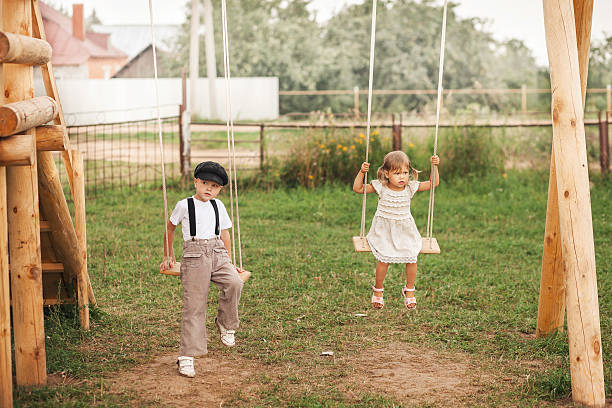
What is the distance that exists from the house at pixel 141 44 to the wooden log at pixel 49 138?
34.4 metres

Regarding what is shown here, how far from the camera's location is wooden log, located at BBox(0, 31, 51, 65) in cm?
390

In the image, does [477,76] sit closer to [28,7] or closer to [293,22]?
[293,22]

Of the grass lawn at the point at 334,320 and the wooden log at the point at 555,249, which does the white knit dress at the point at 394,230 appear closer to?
the grass lawn at the point at 334,320

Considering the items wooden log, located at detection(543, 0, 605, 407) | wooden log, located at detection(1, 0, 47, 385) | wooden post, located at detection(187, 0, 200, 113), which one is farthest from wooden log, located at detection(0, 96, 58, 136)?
wooden post, located at detection(187, 0, 200, 113)

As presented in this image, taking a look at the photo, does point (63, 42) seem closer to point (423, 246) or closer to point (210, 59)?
point (210, 59)

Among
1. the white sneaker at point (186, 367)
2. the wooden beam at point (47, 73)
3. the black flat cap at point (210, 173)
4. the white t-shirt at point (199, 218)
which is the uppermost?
the wooden beam at point (47, 73)

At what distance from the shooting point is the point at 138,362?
5434 mm

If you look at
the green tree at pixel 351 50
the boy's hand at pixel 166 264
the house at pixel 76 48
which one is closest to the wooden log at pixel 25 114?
the boy's hand at pixel 166 264

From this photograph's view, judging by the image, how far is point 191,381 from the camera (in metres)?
5.09

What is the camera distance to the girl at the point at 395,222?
5703mm

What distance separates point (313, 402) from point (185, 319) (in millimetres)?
1021

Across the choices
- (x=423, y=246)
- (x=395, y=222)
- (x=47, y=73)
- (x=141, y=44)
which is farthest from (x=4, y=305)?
(x=141, y=44)

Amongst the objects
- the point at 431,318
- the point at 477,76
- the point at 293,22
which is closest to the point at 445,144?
the point at 431,318

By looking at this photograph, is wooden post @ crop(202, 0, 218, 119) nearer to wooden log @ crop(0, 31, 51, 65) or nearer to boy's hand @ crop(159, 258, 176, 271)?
boy's hand @ crop(159, 258, 176, 271)
